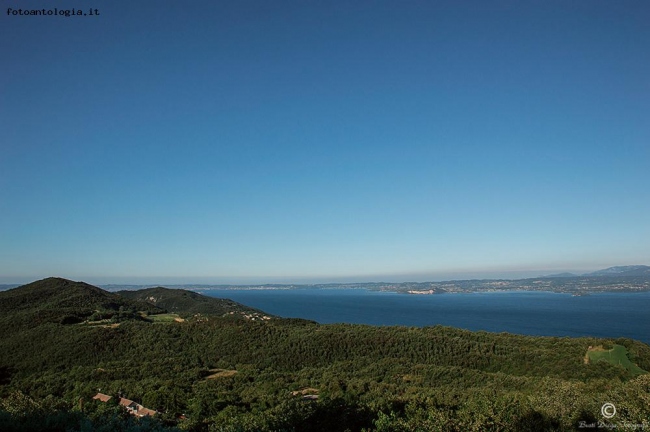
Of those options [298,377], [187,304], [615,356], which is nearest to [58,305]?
[187,304]

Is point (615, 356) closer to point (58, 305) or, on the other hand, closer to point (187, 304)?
point (58, 305)

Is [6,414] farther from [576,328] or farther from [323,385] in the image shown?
[576,328]

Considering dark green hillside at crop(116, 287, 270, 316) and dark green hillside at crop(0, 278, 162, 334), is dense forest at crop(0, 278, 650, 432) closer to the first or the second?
dark green hillside at crop(0, 278, 162, 334)

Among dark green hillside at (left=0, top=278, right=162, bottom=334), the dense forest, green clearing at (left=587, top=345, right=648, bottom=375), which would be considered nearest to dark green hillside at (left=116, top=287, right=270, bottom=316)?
dark green hillside at (left=0, top=278, right=162, bottom=334)

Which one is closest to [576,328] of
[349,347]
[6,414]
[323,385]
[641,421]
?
[349,347]

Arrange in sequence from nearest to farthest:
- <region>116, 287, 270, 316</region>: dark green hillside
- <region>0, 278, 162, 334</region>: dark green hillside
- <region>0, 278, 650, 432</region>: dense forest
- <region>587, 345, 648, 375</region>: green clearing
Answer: <region>0, 278, 650, 432</region>: dense forest
<region>587, 345, 648, 375</region>: green clearing
<region>0, 278, 162, 334</region>: dark green hillside
<region>116, 287, 270, 316</region>: dark green hillside

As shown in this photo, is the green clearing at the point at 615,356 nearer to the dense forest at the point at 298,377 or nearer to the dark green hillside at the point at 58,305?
the dense forest at the point at 298,377
